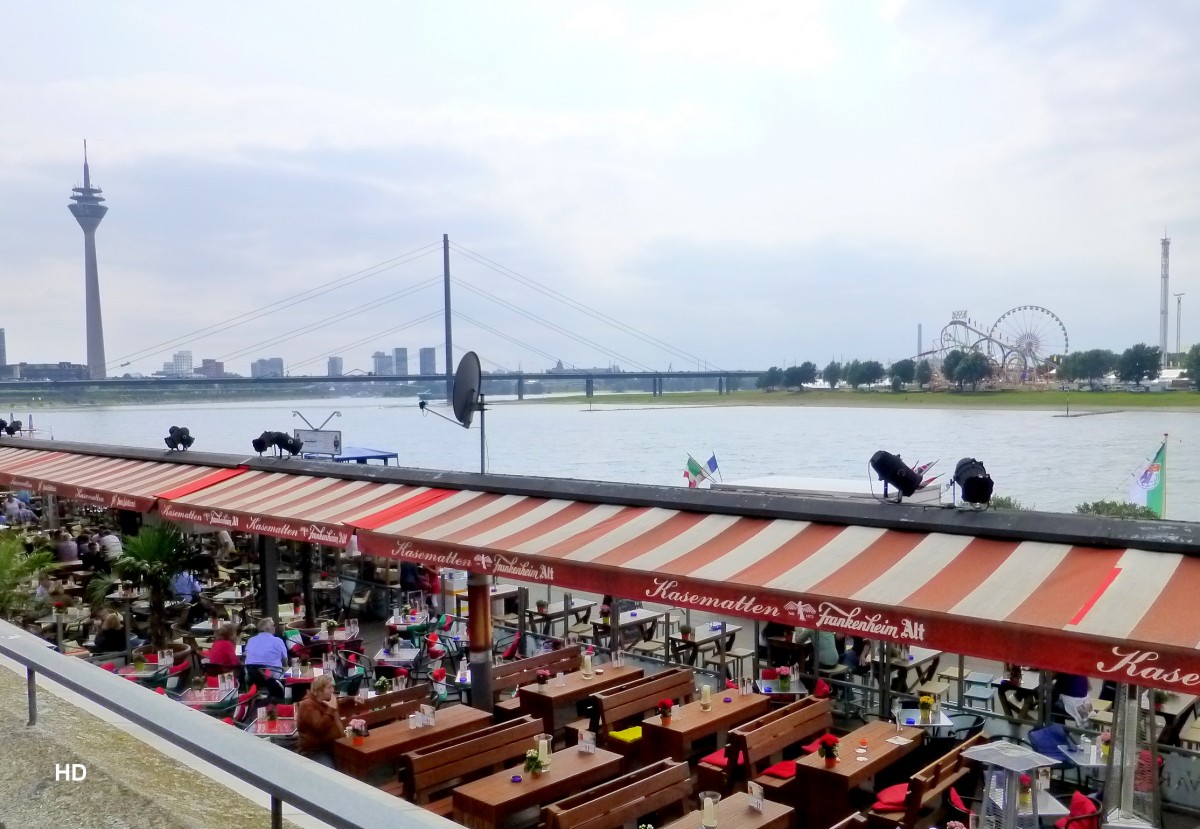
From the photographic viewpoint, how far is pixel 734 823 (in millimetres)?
6297

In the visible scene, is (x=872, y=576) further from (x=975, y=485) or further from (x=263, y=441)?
(x=263, y=441)

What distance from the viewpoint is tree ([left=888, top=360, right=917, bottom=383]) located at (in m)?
65.3

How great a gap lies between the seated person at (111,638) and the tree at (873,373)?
61.0 m

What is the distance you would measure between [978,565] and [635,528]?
9.70 ft

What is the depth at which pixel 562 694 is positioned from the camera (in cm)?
927

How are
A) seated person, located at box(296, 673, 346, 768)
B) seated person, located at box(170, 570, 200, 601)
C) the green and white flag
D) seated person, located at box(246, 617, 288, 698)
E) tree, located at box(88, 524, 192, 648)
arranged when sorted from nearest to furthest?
seated person, located at box(296, 673, 346, 768), seated person, located at box(246, 617, 288, 698), tree, located at box(88, 524, 192, 648), seated person, located at box(170, 570, 200, 601), the green and white flag

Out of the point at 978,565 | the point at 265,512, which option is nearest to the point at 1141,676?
the point at 978,565

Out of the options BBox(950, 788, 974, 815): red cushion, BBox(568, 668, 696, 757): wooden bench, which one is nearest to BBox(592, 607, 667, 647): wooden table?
BBox(568, 668, 696, 757): wooden bench

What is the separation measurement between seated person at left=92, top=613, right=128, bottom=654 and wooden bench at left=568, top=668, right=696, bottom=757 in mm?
5692

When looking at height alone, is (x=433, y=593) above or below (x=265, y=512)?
below

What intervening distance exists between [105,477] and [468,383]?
7261mm

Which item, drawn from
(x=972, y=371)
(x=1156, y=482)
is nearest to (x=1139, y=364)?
(x=972, y=371)

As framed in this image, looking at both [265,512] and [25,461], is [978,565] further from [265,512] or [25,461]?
[25,461]

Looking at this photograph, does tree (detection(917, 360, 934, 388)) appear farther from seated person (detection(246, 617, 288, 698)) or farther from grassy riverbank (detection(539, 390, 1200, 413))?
seated person (detection(246, 617, 288, 698))
